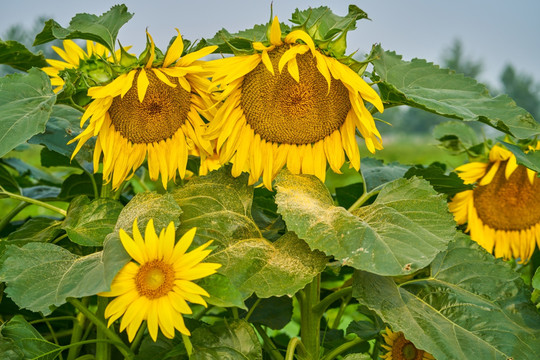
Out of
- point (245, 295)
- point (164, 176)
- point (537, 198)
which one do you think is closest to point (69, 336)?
point (164, 176)

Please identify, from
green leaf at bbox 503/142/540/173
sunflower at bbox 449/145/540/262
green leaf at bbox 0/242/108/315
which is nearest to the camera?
green leaf at bbox 0/242/108/315

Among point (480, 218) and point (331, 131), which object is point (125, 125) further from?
point (480, 218)

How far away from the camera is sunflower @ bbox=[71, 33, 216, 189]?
1111 mm

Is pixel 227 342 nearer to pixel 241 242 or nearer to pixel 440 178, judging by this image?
pixel 241 242

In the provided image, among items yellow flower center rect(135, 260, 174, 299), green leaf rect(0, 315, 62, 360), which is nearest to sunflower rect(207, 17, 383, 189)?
yellow flower center rect(135, 260, 174, 299)

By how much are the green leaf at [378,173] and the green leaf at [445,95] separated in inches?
9.9

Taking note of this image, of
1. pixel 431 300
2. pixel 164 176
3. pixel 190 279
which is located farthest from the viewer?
pixel 164 176

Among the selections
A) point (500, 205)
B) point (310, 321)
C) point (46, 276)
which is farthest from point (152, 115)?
point (500, 205)

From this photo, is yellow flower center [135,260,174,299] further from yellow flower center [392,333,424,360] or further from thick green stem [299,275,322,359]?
yellow flower center [392,333,424,360]

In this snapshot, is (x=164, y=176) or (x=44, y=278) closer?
(x=44, y=278)

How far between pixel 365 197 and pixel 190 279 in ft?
1.54

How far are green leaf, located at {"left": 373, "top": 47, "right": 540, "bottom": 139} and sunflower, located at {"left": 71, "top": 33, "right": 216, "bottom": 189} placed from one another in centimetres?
33

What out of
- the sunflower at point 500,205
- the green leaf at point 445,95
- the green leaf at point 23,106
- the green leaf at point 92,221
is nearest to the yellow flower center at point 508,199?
the sunflower at point 500,205

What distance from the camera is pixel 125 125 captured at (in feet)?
3.90
